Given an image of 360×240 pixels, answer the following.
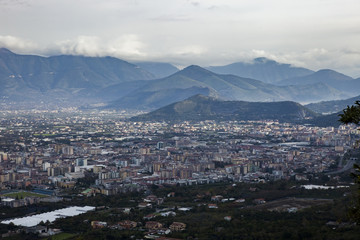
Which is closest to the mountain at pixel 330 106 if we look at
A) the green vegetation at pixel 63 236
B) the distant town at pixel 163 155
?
the distant town at pixel 163 155

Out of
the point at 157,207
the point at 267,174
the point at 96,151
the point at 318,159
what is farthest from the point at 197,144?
the point at 157,207

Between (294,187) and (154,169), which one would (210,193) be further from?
(154,169)

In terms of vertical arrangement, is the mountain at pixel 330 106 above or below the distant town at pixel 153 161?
above

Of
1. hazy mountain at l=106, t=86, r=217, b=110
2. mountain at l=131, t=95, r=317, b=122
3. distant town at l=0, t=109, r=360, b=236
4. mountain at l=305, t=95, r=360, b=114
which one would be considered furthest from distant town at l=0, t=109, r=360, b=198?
hazy mountain at l=106, t=86, r=217, b=110

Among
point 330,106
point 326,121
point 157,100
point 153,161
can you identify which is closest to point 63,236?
point 153,161

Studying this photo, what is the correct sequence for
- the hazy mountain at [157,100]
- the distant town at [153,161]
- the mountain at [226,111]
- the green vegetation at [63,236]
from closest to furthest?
the green vegetation at [63,236]
the distant town at [153,161]
the mountain at [226,111]
the hazy mountain at [157,100]

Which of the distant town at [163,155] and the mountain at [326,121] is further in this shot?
the mountain at [326,121]

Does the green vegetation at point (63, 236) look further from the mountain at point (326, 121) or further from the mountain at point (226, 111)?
the mountain at point (226, 111)

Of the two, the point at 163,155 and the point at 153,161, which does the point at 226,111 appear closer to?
the point at 163,155
